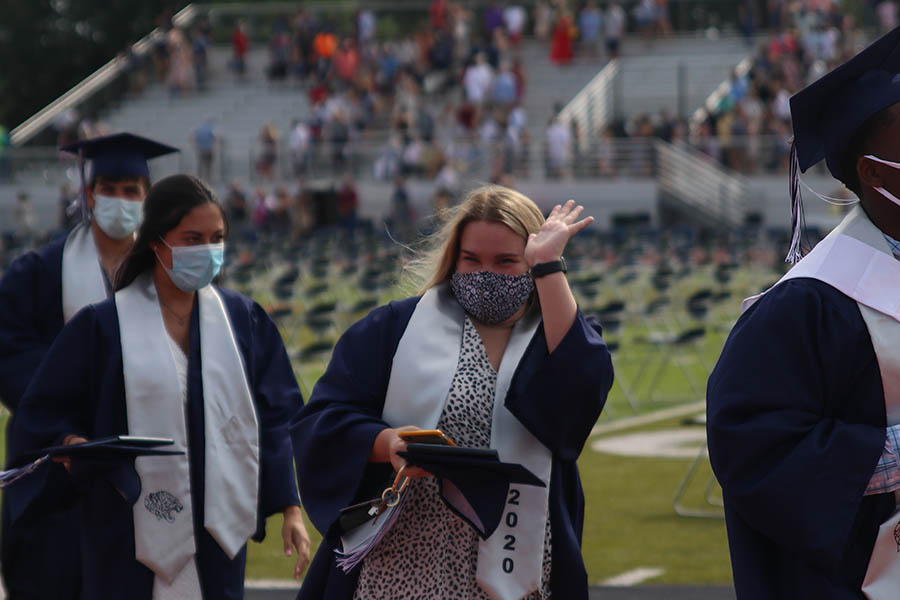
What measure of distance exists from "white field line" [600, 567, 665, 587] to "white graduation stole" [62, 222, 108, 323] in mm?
3049

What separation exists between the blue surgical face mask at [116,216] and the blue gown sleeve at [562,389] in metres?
2.24

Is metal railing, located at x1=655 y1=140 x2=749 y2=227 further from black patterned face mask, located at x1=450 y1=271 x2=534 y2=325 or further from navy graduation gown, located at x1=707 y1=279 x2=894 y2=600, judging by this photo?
navy graduation gown, located at x1=707 y1=279 x2=894 y2=600

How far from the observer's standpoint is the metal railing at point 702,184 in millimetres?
27906

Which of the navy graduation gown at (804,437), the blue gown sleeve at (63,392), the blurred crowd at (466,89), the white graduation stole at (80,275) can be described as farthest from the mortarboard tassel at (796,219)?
the blurred crowd at (466,89)

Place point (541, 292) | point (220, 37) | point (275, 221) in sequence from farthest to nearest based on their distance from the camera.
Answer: point (220, 37) < point (275, 221) < point (541, 292)

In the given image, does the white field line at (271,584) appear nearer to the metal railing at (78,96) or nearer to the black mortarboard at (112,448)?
the black mortarboard at (112,448)

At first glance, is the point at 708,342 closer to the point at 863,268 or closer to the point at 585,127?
the point at 863,268

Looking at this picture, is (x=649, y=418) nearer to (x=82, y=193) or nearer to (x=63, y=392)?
(x=82, y=193)

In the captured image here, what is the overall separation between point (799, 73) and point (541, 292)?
28.7 m

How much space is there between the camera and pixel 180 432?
431 centimetres

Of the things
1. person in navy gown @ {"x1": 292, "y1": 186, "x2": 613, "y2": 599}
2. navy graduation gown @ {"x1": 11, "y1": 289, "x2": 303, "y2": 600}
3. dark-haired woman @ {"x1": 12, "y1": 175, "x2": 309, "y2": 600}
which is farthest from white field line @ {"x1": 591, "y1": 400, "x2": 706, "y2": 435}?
person in navy gown @ {"x1": 292, "y1": 186, "x2": 613, "y2": 599}

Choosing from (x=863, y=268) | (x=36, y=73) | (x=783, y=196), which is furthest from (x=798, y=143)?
(x=36, y=73)

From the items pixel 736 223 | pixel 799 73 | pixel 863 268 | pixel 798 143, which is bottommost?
pixel 736 223

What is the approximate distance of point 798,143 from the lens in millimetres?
3008
